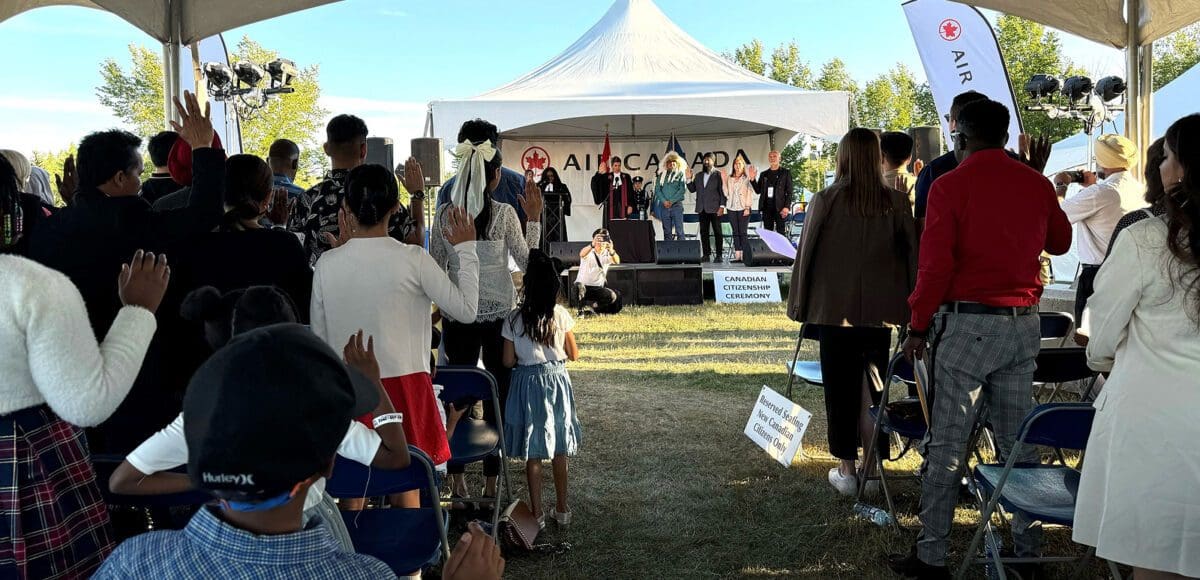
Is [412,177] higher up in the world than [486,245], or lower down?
higher up

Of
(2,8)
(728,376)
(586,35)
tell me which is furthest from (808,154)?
(2,8)

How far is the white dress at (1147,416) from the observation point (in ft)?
6.05

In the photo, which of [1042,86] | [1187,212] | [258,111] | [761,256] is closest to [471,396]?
[1187,212]

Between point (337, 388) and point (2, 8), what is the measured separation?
5034 mm

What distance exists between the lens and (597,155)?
18203 millimetres

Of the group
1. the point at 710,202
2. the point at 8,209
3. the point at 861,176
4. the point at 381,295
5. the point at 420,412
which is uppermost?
the point at 710,202

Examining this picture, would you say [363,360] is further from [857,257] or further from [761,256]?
[761,256]

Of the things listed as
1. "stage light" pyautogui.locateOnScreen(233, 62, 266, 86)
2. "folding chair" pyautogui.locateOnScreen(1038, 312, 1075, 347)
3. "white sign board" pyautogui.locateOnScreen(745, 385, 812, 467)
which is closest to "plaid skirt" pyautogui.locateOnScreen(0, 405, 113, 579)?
"white sign board" pyautogui.locateOnScreen(745, 385, 812, 467)

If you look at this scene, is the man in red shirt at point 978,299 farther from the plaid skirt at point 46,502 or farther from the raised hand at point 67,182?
the raised hand at point 67,182

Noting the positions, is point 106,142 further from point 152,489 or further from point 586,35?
point 586,35

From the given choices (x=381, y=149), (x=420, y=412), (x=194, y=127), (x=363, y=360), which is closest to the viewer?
(x=363, y=360)

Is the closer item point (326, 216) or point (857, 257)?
point (326, 216)

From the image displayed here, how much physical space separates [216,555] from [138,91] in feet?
146

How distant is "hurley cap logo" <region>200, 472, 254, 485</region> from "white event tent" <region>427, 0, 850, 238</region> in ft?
33.8
